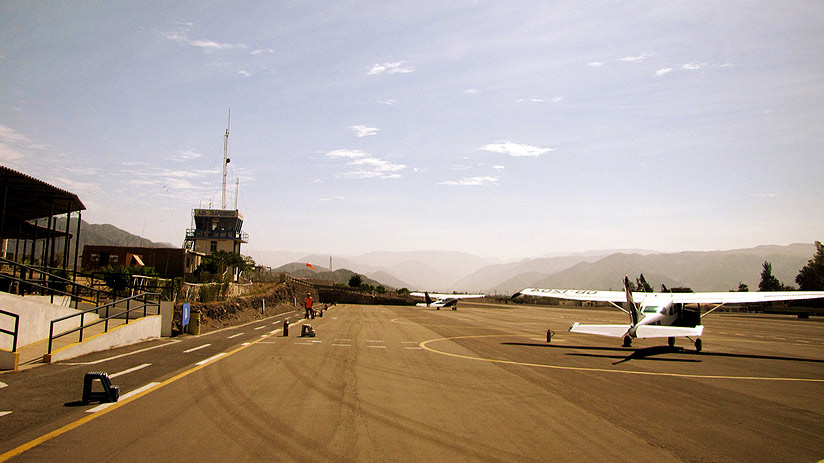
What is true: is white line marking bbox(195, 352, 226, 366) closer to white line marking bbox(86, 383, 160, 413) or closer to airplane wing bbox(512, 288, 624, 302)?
white line marking bbox(86, 383, 160, 413)

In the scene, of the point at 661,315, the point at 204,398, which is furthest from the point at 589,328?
the point at 204,398

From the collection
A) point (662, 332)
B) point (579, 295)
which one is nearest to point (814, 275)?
point (579, 295)

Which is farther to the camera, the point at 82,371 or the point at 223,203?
the point at 223,203

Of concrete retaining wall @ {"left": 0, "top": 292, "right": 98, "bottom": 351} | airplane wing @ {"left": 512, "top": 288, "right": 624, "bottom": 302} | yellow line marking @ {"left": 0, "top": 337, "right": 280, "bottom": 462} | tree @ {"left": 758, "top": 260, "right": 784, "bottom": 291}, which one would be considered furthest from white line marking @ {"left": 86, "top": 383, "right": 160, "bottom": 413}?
tree @ {"left": 758, "top": 260, "right": 784, "bottom": 291}

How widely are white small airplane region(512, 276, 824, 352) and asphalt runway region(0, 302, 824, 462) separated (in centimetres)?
362

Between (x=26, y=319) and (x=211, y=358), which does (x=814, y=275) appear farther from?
(x=26, y=319)

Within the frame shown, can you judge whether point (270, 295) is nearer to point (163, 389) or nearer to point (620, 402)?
point (163, 389)

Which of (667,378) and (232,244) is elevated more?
(232,244)

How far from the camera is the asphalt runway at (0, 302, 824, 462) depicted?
712 centimetres

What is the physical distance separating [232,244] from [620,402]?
91.0m

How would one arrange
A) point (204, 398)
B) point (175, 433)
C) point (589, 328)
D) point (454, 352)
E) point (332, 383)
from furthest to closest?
point (589, 328) → point (454, 352) → point (332, 383) → point (204, 398) → point (175, 433)

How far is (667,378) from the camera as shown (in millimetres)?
15406

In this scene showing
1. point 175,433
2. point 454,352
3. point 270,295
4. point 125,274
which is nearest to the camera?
point 175,433

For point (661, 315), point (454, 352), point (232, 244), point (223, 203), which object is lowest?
point (454, 352)
